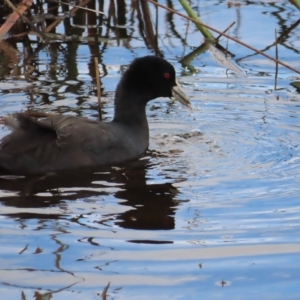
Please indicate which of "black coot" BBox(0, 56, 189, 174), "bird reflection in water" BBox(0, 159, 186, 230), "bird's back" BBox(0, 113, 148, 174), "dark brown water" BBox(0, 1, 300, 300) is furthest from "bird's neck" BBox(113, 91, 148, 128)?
"bird reflection in water" BBox(0, 159, 186, 230)

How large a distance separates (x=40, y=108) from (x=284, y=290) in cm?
437

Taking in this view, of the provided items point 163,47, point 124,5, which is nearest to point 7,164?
point 163,47

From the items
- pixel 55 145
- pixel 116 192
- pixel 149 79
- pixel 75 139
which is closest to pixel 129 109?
pixel 149 79

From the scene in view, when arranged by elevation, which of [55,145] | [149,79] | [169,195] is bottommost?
[169,195]

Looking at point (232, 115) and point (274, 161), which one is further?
point (232, 115)

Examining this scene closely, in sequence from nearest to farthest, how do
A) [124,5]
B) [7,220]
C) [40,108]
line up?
[7,220], [40,108], [124,5]

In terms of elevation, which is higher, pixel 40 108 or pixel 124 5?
pixel 124 5

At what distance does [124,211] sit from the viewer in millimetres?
5676

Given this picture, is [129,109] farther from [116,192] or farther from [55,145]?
[116,192]

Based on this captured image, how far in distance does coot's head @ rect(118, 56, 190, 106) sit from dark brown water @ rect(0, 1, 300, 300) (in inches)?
15.8

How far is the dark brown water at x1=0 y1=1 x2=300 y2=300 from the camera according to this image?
14.8 ft

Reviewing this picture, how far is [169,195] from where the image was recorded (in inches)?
240

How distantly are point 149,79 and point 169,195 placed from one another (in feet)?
6.08

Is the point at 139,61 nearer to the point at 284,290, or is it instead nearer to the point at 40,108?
the point at 40,108
